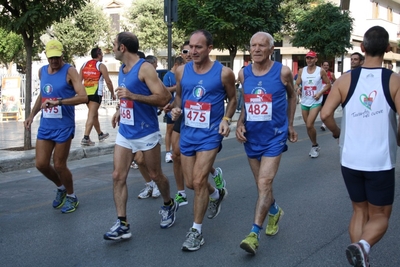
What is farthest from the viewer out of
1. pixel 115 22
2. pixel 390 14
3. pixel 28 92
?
pixel 390 14

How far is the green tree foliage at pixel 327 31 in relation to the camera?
Result: 22.2 meters

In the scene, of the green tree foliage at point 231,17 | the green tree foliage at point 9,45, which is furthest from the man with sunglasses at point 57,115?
the green tree foliage at point 9,45

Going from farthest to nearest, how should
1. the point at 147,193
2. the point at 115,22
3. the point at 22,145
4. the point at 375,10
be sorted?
the point at 115,22
the point at 375,10
the point at 22,145
the point at 147,193

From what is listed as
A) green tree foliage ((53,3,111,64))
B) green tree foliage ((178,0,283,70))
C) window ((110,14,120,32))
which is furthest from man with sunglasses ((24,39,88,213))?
window ((110,14,120,32))

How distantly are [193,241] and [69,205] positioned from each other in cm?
203

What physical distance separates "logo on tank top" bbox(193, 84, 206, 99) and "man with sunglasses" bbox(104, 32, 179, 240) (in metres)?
0.34

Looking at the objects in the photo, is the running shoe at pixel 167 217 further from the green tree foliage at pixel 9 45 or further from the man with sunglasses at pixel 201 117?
the green tree foliage at pixel 9 45

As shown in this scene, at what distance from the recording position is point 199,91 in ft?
15.4

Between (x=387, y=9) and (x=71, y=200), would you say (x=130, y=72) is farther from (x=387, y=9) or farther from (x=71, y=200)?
(x=387, y=9)

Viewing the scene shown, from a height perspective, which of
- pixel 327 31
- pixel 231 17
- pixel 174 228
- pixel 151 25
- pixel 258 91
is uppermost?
pixel 151 25

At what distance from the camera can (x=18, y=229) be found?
531 centimetres

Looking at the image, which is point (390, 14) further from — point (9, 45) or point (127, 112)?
point (127, 112)

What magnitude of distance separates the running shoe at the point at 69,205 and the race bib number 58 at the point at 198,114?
203cm

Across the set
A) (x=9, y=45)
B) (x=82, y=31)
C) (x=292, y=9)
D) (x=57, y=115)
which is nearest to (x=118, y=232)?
(x=57, y=115)
